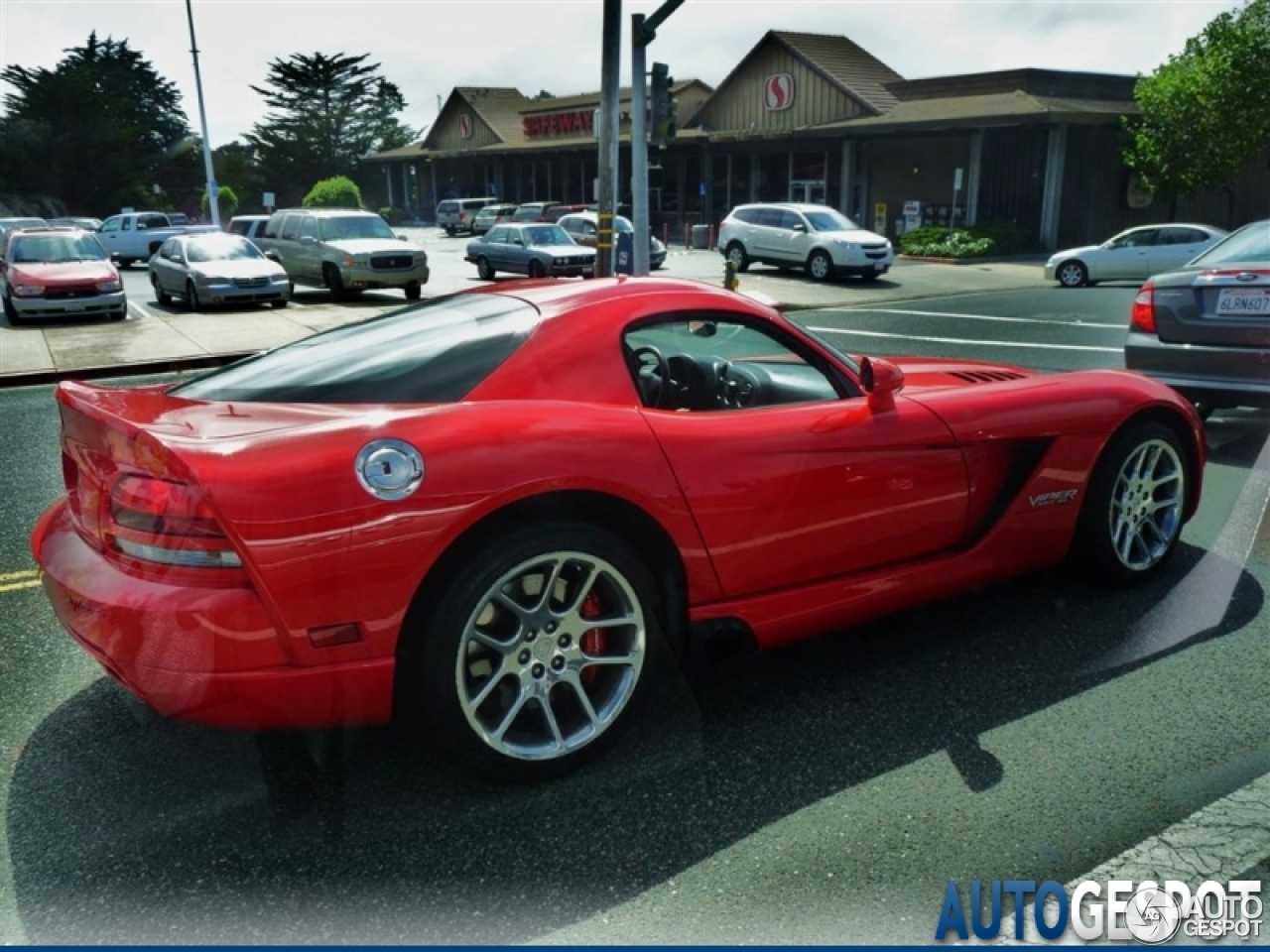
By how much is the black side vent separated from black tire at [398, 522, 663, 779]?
6.01ft

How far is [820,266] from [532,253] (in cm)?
643

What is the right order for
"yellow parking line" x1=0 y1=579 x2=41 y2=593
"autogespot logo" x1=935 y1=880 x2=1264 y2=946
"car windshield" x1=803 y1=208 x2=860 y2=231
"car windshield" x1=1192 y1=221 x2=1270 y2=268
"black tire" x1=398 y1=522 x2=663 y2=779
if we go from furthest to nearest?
"car windshield" x1=803 y1=208 x2=860 y2=231, "car windshield" x1=1192 y1=221 x2=1270 y2=268, "yellow parking line" x1=0 y1=579 x2=41 y2=593, "black tire" x1=398 y1=522 x2=663 y2=779, "autogespot logo" x1=935 y1=880 x2=1264 y2=946

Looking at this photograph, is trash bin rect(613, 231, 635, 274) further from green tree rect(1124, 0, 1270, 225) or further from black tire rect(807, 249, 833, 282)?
green tree rect(1124, 0, 1270, 225)

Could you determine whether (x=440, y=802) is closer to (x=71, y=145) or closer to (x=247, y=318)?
(x=247, y=318)

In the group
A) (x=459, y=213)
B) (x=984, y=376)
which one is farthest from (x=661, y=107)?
(x=459, y=213)

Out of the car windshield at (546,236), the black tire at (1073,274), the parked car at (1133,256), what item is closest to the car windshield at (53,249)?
the car windshield at (546,236)

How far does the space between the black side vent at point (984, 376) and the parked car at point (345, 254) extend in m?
17.1

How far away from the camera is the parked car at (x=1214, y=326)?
22.1 feet

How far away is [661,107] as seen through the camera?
695 inches

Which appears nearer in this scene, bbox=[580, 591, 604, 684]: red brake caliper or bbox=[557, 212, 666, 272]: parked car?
bbox=[580, 591, 604, 684]: red brake caliper

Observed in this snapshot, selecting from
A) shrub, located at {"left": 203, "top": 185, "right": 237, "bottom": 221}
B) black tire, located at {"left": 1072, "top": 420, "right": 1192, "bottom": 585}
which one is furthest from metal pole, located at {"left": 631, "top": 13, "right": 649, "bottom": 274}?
shrub, located at {"left": 203, "top": 185, "right": 237, "bottom": 221}

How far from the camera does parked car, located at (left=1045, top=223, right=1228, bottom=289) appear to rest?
22.3 metres

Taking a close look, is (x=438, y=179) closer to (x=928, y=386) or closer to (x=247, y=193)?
(x=247, y=193)

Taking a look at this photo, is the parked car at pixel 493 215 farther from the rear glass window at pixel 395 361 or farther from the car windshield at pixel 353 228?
the rear glass window at pixel 395 361
